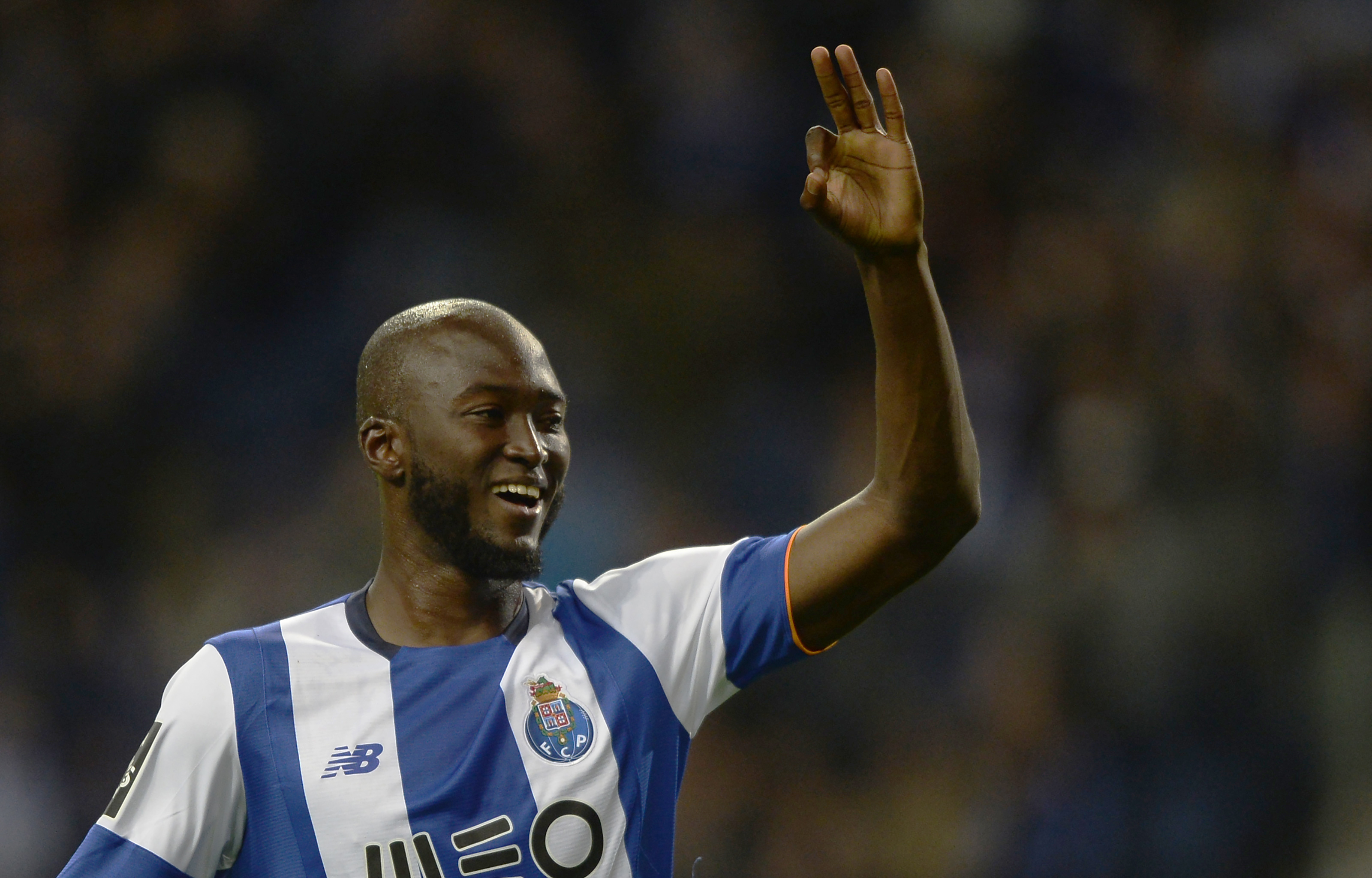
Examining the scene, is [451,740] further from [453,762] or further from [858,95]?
[858,95]

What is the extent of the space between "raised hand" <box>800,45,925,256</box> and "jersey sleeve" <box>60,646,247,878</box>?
4.50 feet

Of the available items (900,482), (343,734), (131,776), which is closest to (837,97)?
(900,482)

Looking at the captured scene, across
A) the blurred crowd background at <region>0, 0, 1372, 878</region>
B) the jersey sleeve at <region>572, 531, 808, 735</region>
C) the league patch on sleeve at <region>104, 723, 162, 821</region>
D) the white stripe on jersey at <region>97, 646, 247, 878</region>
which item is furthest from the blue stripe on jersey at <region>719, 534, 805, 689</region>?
the blurred crowd background at <region>0, 0, 1372, 878</region>

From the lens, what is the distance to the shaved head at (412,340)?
2547mm

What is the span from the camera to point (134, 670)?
4.91 m

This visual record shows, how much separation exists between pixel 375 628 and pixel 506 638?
0.27 meters

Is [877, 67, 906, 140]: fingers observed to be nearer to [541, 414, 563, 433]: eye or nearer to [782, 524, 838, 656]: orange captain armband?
[782, 524, 838, 656]: orange captain armband

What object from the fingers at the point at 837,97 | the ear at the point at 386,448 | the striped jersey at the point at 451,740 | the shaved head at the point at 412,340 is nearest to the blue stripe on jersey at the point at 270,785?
the striped jersey at the point at 451,740

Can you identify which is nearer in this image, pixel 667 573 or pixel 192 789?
pixel 192 789

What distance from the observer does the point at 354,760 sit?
225 centimetres

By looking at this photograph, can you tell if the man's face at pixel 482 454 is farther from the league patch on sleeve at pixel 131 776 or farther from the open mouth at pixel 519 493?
the league patch on sleeve at pixel 131 776

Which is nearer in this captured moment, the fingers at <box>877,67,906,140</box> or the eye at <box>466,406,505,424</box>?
the fingers at <box>877,67,906,140</box>

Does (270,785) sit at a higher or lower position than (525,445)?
lower

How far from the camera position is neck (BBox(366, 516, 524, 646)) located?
2.50m
